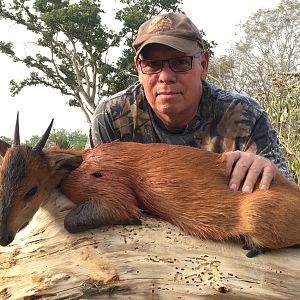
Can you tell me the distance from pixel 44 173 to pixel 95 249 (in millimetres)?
557

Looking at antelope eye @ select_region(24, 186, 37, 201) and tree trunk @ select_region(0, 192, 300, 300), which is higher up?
antelope eye @ select_region(24, 186, 37, 201)

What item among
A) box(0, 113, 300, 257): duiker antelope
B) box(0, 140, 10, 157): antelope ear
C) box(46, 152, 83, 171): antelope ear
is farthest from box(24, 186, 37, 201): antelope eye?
box(0, 140, 10, 157): antelope ear

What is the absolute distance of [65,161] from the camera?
2.82 meters

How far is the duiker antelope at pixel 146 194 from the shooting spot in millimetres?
2658

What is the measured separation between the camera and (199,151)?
309 cm

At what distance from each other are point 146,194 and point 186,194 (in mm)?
239

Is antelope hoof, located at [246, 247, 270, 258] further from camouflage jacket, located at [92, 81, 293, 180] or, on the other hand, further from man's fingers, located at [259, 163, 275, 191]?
camouflage jacket, located at [92, 81, 293, 180]

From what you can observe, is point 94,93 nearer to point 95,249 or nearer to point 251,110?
point 251,110

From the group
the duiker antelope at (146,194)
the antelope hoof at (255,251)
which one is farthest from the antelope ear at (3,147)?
the antelope hoof at (255,251)

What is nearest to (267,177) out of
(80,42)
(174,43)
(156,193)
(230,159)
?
(230,159)

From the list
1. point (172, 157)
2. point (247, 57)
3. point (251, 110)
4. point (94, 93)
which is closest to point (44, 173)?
point (172, 157)

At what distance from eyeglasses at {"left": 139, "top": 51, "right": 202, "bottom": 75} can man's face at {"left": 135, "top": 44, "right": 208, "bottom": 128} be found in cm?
3

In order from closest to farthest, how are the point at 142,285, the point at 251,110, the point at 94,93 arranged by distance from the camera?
the point at 142,285
the point at 251,110
the point at 94,93

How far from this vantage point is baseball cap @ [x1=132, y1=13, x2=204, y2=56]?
3906 millimetres
